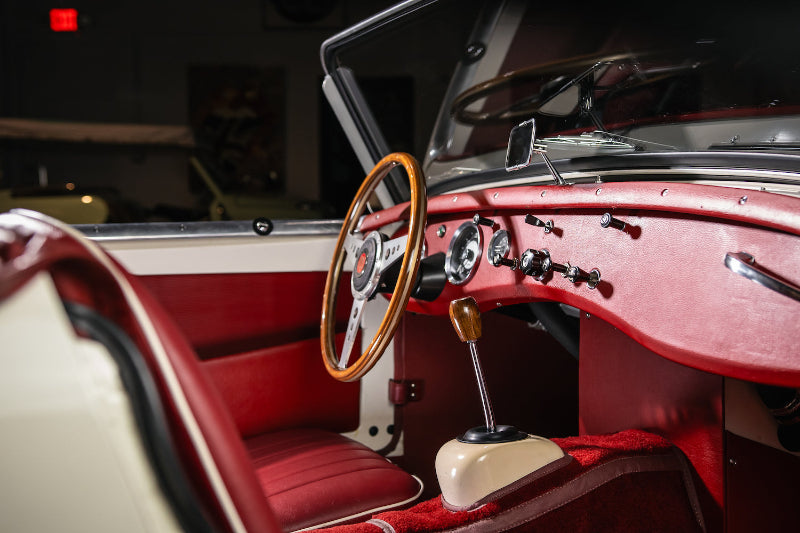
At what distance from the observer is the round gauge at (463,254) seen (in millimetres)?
1304

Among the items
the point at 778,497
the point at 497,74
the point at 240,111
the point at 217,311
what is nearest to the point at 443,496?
the point at 778,497

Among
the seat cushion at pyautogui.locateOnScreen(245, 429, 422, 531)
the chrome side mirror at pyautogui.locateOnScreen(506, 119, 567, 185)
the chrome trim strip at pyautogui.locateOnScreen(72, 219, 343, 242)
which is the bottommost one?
the seat cushion at pyautogui.locateOnScreen(245, 429, 422, 531)

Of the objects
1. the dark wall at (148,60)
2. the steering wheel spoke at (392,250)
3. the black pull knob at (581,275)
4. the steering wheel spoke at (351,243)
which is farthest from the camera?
the dark wall at (148,60)

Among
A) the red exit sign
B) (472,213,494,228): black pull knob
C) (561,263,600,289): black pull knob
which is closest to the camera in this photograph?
(561,263,600,289): black pull knob

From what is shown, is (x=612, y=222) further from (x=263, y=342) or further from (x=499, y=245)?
(x=263, y=342)

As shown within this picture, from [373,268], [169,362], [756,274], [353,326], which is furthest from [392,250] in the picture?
[169,362]

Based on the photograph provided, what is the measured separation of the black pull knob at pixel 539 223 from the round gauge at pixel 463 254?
0.21 meters

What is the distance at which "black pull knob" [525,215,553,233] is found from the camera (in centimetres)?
108

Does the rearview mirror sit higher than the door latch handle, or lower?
higher

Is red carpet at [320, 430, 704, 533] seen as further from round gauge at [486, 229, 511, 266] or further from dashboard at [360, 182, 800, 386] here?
round gauge at [486, 229, 511, 266]

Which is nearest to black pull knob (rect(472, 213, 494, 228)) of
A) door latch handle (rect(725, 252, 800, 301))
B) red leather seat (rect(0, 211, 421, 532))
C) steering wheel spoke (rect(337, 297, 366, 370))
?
steering wheel spoke (rect(337, 297, 366, 370))

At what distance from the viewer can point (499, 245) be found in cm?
123

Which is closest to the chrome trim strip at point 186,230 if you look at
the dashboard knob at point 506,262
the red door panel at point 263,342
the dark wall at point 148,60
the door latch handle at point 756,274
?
the red door panel at point 263,342

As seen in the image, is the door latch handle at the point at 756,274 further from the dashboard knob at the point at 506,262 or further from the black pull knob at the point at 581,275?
the dashboard knob at the point at 506,262
